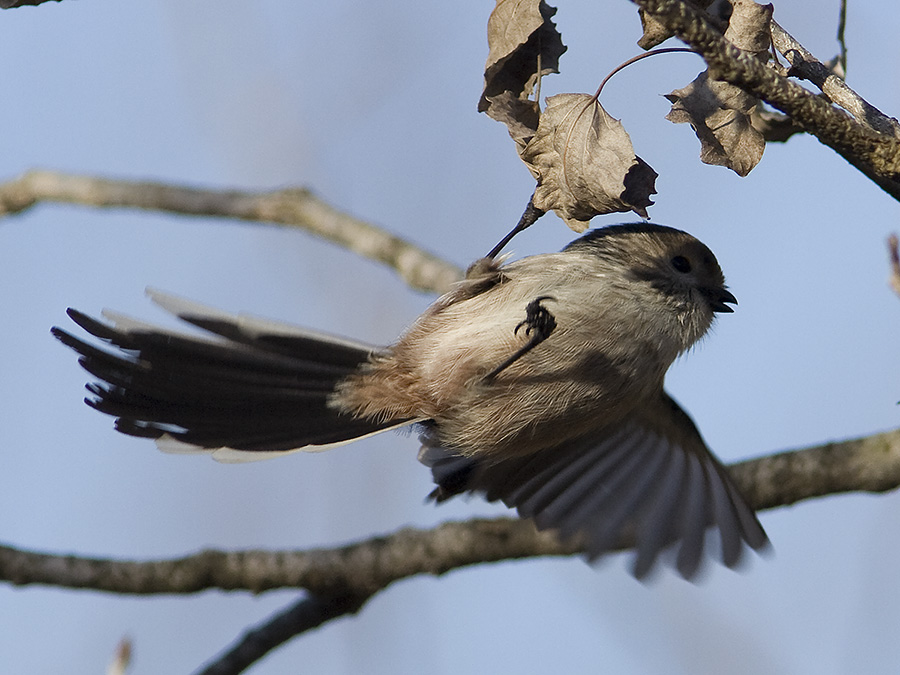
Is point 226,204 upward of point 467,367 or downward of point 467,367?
upward

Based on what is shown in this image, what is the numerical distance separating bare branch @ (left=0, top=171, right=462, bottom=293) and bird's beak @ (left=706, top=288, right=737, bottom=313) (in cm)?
93

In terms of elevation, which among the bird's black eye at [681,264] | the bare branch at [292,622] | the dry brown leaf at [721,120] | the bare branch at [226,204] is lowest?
the bare branch at [292,622]

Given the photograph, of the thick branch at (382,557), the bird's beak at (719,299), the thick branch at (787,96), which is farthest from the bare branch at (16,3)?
the bird's beak at (719,299)

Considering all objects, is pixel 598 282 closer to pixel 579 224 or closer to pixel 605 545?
pixel 579 224

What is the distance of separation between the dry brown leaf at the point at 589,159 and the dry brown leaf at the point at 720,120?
103 mm

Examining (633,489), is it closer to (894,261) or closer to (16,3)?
(894,261)

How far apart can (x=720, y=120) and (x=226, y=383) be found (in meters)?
1.43

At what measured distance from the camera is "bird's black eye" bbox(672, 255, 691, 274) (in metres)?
2.52

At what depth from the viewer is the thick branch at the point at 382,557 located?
232cm

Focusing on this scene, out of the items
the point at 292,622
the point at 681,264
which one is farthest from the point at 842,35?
the point at 292,622

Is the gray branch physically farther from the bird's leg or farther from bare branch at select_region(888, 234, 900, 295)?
the bird's leg

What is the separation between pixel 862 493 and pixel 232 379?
5.50 feet

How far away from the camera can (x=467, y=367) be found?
7.53ft

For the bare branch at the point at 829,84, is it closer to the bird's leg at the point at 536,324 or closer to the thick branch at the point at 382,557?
the bird's leg at the point at 536,324
